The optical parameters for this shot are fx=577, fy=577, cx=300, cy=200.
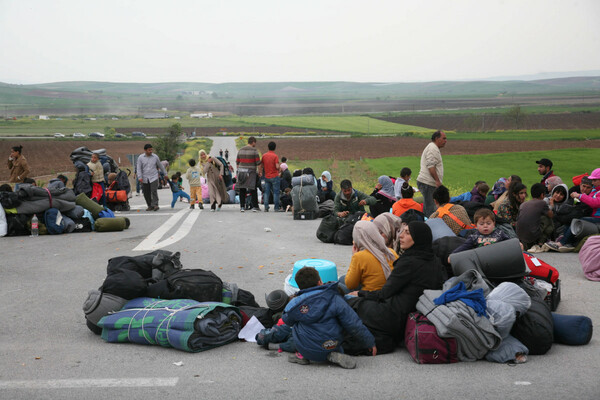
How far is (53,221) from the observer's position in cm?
1314

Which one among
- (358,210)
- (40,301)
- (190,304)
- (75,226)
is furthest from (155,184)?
(190,304)

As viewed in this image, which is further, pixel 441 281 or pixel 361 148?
pixel 361 148

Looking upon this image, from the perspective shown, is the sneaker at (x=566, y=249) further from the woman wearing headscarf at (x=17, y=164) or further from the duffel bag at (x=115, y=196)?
the woman wearing headscarf at (x=17, y=164)

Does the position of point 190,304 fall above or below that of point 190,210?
above

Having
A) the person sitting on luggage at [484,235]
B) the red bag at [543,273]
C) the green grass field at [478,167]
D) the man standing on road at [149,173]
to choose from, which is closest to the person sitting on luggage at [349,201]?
the person sitting on luggage at [484,235]

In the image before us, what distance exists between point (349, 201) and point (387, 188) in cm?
86

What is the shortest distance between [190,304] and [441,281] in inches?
102

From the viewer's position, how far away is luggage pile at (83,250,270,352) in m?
5.73

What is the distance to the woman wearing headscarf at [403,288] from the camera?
217 inches

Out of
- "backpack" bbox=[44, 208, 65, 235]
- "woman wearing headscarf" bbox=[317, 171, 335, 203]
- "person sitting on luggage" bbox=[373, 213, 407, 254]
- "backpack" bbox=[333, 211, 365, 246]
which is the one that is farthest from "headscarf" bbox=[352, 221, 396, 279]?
"woman wearing headscarf" bbox=[317, 171, 335, 203]

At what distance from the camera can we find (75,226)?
13.5 metres

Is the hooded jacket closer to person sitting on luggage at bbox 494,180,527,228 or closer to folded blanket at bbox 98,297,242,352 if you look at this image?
folded blanket at bbox 98,297,242,352

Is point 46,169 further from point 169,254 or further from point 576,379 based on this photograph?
point 576,379

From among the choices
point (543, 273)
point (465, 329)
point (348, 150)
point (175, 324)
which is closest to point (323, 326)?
point (465, 329)
